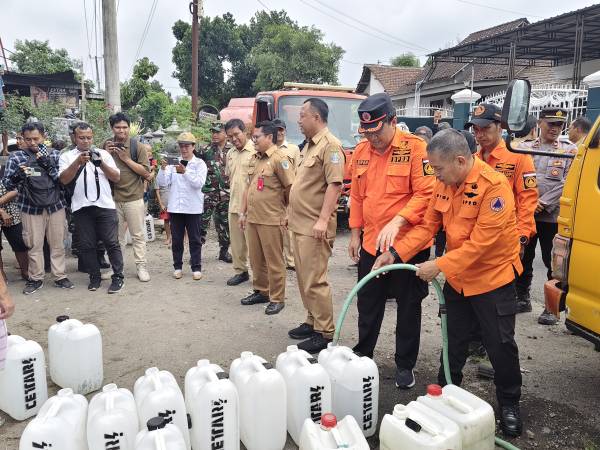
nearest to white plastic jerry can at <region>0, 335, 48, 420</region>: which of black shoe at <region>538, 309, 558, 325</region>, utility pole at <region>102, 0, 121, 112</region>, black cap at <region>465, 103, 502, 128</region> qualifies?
black cap at <region>465, 103, 502, 128</region>

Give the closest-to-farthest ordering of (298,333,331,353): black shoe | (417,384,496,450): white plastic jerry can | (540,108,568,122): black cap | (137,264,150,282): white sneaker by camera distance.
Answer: (417,384,496,450): white plastic jerry can
(298,333,331,353): black shoe
(540,108,568,122): black cap
(137,264,150,282): white sneaker

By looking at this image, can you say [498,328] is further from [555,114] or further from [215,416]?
[555,114]

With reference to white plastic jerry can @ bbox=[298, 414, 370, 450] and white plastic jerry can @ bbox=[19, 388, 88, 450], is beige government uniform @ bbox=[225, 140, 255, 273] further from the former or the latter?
white plastic jerry can @ bbox=[298, 414, 370, 450]

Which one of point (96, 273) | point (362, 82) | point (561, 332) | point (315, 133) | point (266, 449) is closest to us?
point (266, 449)

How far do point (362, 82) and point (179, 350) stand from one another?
3313 cm

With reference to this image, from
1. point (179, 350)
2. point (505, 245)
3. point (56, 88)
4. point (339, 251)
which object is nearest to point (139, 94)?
point (56, 88)

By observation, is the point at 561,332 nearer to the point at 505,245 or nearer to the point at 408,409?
the point at 505,245

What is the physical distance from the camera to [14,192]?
5223 mm

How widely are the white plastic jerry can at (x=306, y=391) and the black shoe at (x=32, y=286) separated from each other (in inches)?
156

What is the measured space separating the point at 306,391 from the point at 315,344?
1.36 meters

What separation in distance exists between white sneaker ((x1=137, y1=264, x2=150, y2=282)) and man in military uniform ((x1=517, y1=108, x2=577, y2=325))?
4274 mm

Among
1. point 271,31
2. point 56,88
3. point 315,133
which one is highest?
point 271,31

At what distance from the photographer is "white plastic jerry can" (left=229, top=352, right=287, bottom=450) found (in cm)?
248

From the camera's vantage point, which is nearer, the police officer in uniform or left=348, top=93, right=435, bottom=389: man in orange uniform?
left=348, top=93, right=435, bottom=389: man in orange uniform
